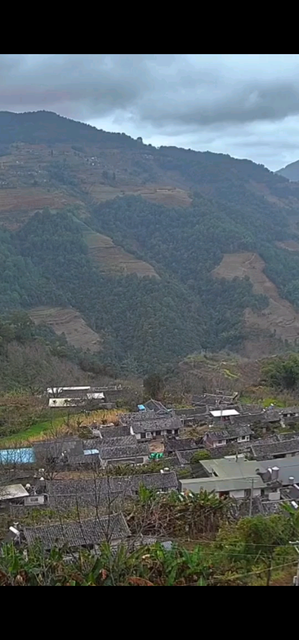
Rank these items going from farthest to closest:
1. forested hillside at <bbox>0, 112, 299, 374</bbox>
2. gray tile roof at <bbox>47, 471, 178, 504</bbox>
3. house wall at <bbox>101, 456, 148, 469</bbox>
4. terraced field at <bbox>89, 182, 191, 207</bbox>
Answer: terraced field at <bbox>89, 182, 191, 207</bbox>
forested hillside at <bbox>0, 112, 299, 374</bbox>
house wall at <bbox>101, 456, 148, 469</bbox>
gray tile roof at <bbox>47, 471, 178, 504</bbox>

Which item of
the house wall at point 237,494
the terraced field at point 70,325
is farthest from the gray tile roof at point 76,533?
the terraced field at point 70,325

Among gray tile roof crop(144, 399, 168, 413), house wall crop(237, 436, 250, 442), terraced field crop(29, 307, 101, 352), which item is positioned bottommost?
house wall crop(237, 436, 250, 442)

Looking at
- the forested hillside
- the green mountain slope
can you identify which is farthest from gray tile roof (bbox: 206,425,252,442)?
the green mountain slope

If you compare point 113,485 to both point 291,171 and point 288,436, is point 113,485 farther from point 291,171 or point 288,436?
point 291,171

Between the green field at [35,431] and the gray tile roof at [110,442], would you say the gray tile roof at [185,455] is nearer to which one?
the gray tile roof at [110,442]

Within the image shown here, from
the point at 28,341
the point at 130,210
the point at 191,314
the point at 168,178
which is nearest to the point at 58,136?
the point at 168,178

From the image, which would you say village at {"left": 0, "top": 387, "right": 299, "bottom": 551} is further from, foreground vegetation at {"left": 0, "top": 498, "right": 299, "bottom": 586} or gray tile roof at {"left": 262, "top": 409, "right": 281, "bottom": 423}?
foreground vegetation at {"left": 0, "top": 498, "right": 299, "bottom": 586}

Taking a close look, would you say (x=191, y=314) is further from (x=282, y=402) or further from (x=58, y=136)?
(x=58, y=136)
